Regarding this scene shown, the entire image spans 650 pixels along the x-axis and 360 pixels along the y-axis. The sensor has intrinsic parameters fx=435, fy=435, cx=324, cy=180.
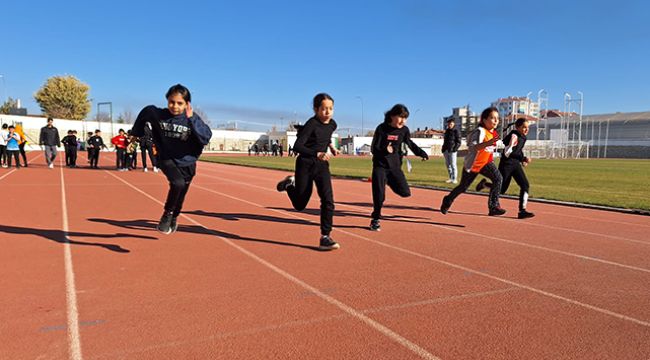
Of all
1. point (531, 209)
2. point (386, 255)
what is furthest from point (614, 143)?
point (386, 255)

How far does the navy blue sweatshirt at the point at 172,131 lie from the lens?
5.16 meters

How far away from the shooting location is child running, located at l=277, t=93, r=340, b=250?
5344 millimetres

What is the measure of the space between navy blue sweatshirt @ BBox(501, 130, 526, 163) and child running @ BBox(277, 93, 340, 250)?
386 cm

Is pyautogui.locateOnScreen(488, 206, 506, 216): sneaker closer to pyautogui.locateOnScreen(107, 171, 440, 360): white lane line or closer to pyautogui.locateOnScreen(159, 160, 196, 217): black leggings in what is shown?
pyautogui.locateOnScreen(107, 171, 440, 360): white lane line

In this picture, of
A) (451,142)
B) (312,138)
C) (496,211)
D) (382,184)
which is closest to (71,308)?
(312,138)

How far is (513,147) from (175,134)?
5896 mm

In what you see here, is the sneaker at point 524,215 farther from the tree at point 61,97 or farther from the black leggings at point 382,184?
the tree at point 61,97

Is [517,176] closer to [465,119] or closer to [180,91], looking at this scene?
[180,91]

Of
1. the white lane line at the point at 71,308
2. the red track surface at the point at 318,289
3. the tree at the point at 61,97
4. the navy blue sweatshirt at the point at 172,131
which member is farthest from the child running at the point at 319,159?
the tree at the point at 61,97

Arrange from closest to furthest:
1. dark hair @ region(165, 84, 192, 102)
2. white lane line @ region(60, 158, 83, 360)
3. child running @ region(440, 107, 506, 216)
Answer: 1. white lane line @ region(60, 158, 83, 360)
2. dark hair @ region(165, 84, 192, 102)
3. child running @ region(440, 107, 506, 216)

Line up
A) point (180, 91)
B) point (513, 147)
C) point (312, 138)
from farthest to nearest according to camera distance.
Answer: point (513, 147) → point (312, 138) → point (180, 91)

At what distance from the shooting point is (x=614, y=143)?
3199 inches

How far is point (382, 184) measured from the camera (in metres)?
6.60

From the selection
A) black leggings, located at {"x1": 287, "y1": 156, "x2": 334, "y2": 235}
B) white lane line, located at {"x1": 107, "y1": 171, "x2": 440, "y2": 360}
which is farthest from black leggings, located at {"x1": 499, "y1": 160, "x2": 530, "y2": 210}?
white lane line, located at {"x1": 107, "y1": 171, "x2": 440, "y2": 360}
